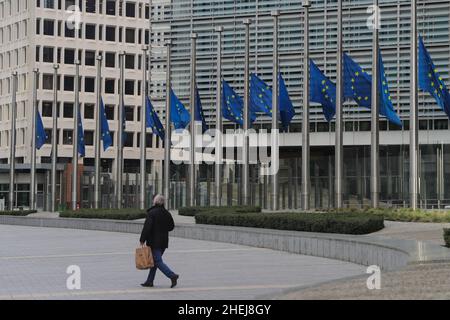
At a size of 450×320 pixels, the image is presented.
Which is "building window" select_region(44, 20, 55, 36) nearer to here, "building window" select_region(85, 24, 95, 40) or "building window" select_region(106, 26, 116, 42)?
"building window" select_region(85, 24, 95, 40)

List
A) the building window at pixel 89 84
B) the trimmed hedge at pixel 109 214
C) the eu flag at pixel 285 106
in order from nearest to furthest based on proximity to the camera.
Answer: the eu flag at pixel 285 106 → the trimmed hedge at pixel 109 214 → the building window at pixel 89 84

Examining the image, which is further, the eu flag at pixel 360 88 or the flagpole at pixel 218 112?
the flagpole at pixel 218 112

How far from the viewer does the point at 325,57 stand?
69.2m

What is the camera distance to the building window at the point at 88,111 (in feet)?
347

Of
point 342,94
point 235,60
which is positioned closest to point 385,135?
point 235,60

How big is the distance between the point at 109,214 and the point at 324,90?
43.5 feet

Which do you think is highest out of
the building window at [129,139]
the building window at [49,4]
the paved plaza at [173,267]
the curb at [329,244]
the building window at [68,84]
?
the building window at [49,4]

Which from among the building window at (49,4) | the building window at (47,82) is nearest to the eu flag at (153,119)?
the building window at (47,82)

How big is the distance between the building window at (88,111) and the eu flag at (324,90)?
209 feet

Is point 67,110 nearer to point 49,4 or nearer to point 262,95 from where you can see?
point 49,4

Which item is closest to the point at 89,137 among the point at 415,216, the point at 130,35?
the point at 130,35

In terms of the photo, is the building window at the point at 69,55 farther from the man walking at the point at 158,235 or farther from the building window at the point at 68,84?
the man walking at the point at 158,235

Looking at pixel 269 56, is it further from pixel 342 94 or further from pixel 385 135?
pixel 342 94

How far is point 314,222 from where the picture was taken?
30641mm
